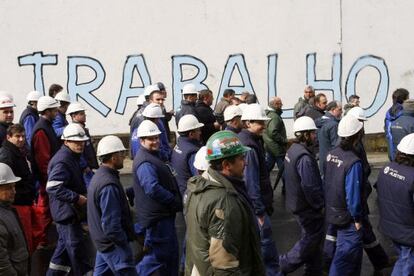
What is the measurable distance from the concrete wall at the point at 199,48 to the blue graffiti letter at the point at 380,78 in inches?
0.9

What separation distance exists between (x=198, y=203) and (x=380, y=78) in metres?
13.0

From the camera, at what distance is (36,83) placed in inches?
644

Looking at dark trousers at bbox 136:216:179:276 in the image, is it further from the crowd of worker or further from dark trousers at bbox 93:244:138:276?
dark trousers at bbox 93:244:138:276

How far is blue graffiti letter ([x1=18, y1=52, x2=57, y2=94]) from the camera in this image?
640 inches

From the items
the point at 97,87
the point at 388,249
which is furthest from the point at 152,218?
the point at 97,87

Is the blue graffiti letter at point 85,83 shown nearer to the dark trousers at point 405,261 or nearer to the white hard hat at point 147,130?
the white hard hat at point 147,130

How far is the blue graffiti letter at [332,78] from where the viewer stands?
16953 mm

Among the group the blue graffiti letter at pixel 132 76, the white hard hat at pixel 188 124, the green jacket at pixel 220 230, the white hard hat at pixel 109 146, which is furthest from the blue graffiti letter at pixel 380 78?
the green jacket at pixel 220 230

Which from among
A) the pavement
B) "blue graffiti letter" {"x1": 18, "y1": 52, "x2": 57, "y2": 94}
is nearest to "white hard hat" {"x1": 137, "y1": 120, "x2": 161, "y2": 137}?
the pavement

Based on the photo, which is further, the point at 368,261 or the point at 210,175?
the point at 368,261

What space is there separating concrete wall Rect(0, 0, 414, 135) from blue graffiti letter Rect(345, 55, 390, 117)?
0.02 metres

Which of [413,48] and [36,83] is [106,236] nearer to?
[36,83]

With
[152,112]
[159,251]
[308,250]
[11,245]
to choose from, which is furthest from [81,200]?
[308,250]

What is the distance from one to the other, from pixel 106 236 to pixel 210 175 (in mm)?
→ 2021
